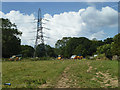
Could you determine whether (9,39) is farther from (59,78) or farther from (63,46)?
(63,46)

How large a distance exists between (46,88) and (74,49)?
253 feet

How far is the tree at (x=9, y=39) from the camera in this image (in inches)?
1917

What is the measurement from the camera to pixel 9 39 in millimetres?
48469

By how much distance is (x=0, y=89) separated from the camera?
912 cm

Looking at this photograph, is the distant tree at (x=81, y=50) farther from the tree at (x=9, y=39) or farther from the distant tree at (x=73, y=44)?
the tree at (x=9, y=39)

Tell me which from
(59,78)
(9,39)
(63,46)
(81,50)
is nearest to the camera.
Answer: (59,78)

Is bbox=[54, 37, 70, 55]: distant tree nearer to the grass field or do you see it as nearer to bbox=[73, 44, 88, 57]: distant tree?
bbox=[73, 44, 88, 57]: distant tree

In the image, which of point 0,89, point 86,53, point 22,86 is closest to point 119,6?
point 22,86

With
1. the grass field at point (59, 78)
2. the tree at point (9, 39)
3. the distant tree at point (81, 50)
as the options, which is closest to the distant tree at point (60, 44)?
the distant tree at point (81, 50)

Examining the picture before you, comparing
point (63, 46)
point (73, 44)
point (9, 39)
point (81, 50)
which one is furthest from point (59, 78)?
point (63, 46)

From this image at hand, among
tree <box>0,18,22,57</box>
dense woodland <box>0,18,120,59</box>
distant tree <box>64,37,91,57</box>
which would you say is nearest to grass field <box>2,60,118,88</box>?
dense woodland <box>0,18,120,59</box>

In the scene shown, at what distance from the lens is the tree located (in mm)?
48688

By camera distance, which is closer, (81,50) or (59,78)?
(59,78)

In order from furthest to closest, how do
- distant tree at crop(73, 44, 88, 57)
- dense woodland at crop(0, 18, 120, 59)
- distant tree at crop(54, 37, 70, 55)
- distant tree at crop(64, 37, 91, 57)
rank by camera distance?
distant tree at crop(54, 37, 70, 55), distant tree at crop(64, 37, 91, 57), distant tree at crop(73, 44, 88, 57), dense woodland at crop(0, 18, 120, 59)
